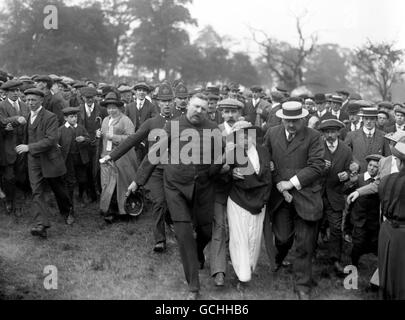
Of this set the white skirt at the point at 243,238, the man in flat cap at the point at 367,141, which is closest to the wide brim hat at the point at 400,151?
the white skirt at the point at 243,238

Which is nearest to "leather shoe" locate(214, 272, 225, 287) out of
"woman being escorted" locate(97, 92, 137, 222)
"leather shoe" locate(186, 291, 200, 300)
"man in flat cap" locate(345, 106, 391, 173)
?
"leather shoe" locate(186, 291, 200, 300)

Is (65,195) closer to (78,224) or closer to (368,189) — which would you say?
(78,224)

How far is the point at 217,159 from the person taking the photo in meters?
5.46

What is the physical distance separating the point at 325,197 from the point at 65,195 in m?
3.77

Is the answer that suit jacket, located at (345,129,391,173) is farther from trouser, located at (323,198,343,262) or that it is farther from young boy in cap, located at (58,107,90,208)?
young boy in cap, located at (58,107,90,208)

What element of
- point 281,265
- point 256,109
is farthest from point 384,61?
point 281,265

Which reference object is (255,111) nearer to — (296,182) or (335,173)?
(335,173)

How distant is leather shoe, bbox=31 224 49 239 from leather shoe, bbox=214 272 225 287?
8.61 feet

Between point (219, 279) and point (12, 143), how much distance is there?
160 inches

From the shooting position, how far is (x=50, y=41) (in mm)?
29062

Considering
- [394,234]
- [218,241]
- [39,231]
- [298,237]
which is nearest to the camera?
[394,234]

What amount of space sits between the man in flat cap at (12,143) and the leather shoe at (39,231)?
4.12 ft

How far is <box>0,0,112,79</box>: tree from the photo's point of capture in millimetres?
27828

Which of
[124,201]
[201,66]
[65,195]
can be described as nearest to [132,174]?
[124,201]
